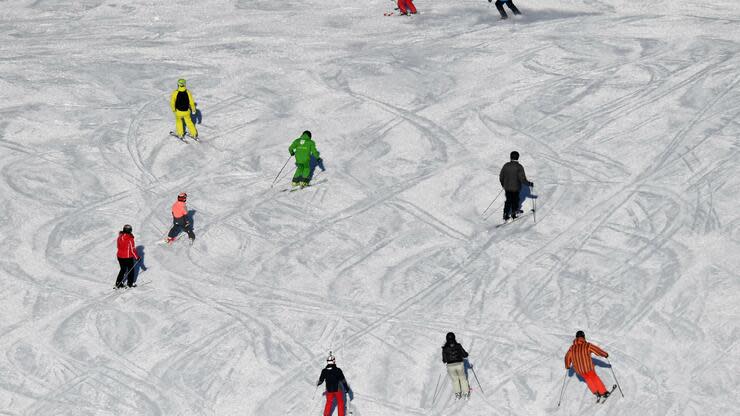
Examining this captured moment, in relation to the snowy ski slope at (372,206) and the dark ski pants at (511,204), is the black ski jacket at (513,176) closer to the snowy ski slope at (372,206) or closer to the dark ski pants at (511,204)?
the dark ski pants at (511,204)

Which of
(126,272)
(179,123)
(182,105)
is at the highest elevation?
(182,105)

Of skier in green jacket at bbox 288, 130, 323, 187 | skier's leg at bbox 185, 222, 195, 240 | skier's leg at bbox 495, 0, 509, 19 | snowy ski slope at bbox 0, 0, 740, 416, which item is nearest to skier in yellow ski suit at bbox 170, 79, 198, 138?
snowy ski slope at bbox 0, 0, 740, 416

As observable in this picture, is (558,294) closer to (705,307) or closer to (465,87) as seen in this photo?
(705,307)

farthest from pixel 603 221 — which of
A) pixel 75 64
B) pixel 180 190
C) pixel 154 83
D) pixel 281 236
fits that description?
pixel 75 64

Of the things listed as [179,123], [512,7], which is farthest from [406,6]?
[179,123]

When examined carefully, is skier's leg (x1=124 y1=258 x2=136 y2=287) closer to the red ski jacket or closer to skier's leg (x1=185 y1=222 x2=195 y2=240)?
the red ski jacket

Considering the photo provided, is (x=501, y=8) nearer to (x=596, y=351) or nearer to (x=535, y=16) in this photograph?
(x=535, y=16)
